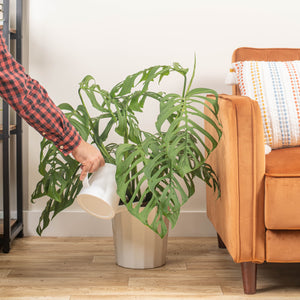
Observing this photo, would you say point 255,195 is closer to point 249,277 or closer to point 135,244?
point 249,277

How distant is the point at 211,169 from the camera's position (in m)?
1.82

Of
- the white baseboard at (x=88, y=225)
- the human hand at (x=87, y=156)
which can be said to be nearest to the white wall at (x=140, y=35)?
the white baseboard at (x=88, y=225)

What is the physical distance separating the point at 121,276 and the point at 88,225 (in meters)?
0.62

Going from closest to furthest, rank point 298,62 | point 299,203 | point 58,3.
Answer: point 299,203, point 298,62, point 58,3

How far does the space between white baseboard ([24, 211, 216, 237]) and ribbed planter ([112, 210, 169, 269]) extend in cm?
49

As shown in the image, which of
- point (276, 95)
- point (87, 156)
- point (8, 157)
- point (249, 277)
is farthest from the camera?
point (8, 157)

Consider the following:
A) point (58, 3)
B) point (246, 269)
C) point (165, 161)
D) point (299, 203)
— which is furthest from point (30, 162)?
point (299, 203)

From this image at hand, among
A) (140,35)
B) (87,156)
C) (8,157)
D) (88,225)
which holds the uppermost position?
(140,35)

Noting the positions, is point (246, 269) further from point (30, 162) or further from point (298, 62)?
point (30, 162)

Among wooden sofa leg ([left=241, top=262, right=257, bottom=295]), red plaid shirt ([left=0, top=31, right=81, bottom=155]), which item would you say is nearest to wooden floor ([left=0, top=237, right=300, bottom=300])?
wooden sofa leg ([left=241, top=262, right=257, bottom=295])

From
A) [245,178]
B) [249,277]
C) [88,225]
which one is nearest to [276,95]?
[245,178]

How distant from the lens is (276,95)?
1.94m

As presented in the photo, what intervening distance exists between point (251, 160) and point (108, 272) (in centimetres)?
72

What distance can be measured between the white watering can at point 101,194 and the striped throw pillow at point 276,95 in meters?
0.67
